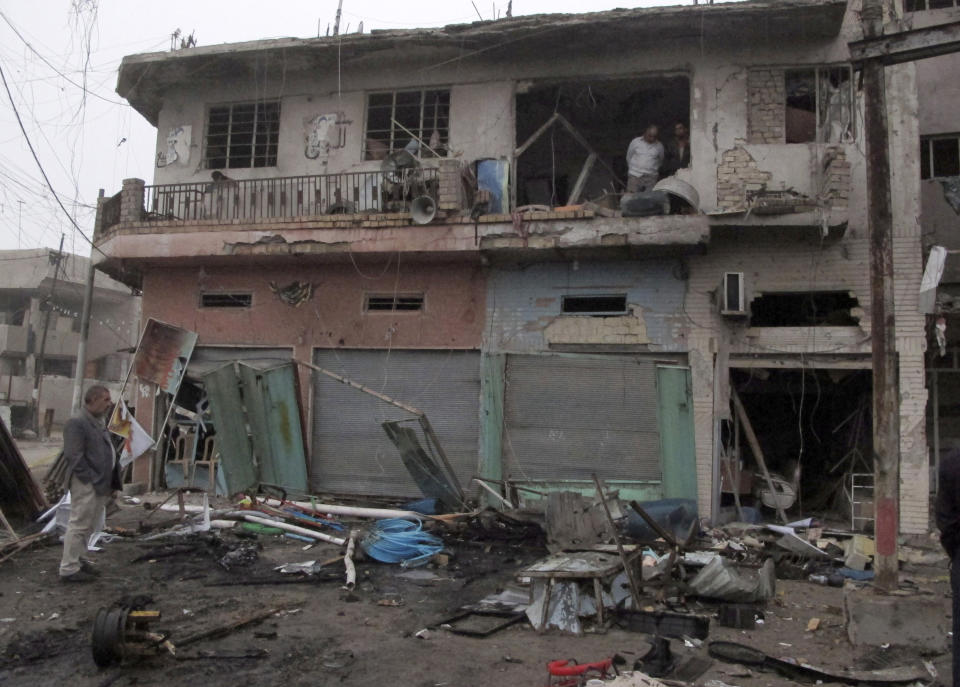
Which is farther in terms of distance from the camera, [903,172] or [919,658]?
[903,172]

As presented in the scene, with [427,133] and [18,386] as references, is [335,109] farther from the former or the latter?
[18,386]

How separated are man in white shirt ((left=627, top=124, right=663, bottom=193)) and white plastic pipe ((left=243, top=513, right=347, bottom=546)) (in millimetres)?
7002

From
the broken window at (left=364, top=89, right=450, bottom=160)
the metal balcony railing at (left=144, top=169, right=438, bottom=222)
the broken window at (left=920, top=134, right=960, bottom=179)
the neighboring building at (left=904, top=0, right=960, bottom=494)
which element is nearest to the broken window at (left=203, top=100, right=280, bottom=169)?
the metal balcony railing at (left=144, top=169, right=438, bottom=222)

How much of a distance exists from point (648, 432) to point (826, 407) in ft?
13.6

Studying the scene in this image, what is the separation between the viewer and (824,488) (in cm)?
1186

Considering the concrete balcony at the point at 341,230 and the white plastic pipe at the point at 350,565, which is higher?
the concrete balcony at the point at 341,230

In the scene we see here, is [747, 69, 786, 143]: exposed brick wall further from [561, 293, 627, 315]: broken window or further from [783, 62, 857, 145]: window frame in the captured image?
[561, 293, 627, 315]: broken window

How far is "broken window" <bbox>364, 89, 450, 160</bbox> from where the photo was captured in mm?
12625

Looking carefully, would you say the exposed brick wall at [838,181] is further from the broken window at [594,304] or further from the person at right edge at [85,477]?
the person at right edge at [85,477]

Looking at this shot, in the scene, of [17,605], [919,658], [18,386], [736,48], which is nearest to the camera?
[919,658]

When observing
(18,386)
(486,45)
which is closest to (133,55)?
(486,45)

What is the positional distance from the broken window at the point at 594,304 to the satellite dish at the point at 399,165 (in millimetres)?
3249

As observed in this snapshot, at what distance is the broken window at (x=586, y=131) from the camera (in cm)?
1286

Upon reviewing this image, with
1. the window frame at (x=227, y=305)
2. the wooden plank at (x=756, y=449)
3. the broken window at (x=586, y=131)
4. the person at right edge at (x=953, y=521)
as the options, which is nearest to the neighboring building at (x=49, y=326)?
the window frame at (x=227, y=305)
